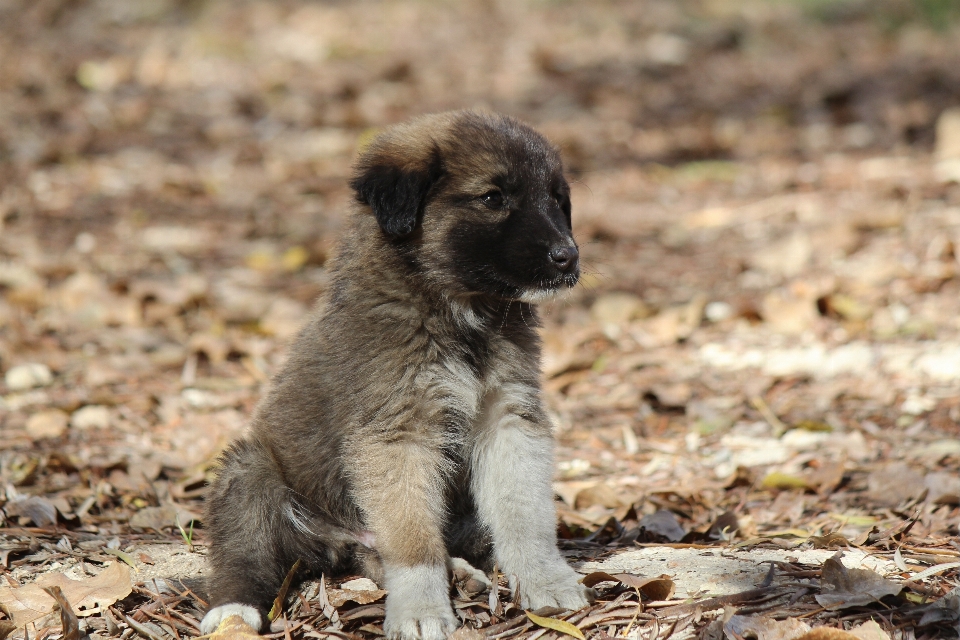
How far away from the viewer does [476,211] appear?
3.93m

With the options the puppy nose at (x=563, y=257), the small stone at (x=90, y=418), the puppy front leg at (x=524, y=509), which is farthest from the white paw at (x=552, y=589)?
the small stone at (x=90, y=418)

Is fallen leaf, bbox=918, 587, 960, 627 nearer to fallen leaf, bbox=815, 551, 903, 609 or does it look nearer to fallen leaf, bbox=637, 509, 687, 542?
fallen leaf, bbox=815, 551, 903, 609

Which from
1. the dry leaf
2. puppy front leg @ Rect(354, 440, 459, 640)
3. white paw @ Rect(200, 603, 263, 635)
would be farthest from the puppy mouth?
white paw @ Rect(200, 603, 263, 635)

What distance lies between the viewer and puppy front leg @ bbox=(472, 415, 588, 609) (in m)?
3.54

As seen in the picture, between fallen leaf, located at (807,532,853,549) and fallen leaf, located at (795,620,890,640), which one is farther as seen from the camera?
fallen leaf, located at (807,532,853,549)

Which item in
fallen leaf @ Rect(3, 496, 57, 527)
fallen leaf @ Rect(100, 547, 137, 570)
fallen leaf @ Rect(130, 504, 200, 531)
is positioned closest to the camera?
fallen leaf @ Rect(100, 547, 137, 570)

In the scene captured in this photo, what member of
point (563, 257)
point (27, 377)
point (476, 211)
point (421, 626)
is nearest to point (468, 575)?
point (421, 626)

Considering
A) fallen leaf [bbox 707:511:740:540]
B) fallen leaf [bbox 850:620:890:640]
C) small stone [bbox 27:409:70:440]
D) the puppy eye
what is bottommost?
fallen leaf [bbox 707:511:740:540]

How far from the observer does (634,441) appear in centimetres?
577

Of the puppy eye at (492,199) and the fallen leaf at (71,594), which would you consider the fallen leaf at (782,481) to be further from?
A: the fallen leaf at (71,594)

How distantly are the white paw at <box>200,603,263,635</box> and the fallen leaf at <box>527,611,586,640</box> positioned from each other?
927mm

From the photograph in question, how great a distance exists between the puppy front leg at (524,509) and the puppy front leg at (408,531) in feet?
0.73

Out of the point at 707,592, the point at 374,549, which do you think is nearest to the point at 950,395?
the point at 707,592

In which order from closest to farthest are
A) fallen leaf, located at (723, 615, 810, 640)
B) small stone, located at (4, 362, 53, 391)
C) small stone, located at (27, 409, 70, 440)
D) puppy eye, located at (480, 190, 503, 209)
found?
fallen leaf, located at (723, 615, 810, 640)
puppy eye, located at (480, 190, 503, 209)
small stone, located at (27, 409, 70, 440)
small stone, located at (4, 362, 53, 391)
